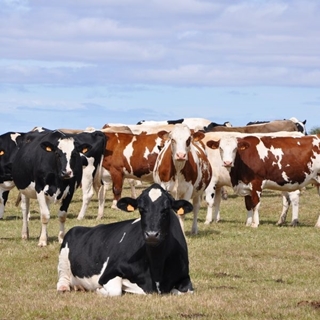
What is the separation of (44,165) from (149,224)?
20.2 feet

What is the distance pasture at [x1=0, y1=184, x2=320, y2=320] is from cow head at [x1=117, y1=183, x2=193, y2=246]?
2.14 ft

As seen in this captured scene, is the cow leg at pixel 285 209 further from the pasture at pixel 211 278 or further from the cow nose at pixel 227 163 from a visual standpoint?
the cow nose at pixel 227 163

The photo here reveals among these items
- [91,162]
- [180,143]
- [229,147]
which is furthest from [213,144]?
[180,143]

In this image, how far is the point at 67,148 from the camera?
51.3ft

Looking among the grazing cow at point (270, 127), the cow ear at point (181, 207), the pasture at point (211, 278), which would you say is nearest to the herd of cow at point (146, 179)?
the cow ear at point (181, 207)

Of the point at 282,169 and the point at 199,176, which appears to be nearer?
the point at 199,176

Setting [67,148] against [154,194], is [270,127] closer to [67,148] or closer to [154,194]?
[67,148]

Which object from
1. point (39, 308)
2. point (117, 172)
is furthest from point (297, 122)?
point (39, 308)

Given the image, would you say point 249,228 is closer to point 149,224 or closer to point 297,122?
point 149,224

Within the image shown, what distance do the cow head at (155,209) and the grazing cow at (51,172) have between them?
5.23m

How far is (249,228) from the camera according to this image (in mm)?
19625

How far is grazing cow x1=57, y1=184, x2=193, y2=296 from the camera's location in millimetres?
9961

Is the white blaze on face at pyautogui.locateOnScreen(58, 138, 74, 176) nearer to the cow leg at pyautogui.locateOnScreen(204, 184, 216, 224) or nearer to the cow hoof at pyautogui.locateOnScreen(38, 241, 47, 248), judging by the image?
the cow hoof at pyautogui.locateOnScreen(38, 241, 47, 248)

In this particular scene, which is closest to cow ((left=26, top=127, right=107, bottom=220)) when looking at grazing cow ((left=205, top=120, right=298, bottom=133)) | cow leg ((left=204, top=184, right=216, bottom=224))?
cow leg ((left=204, top=184, right=216, bottom=224))
